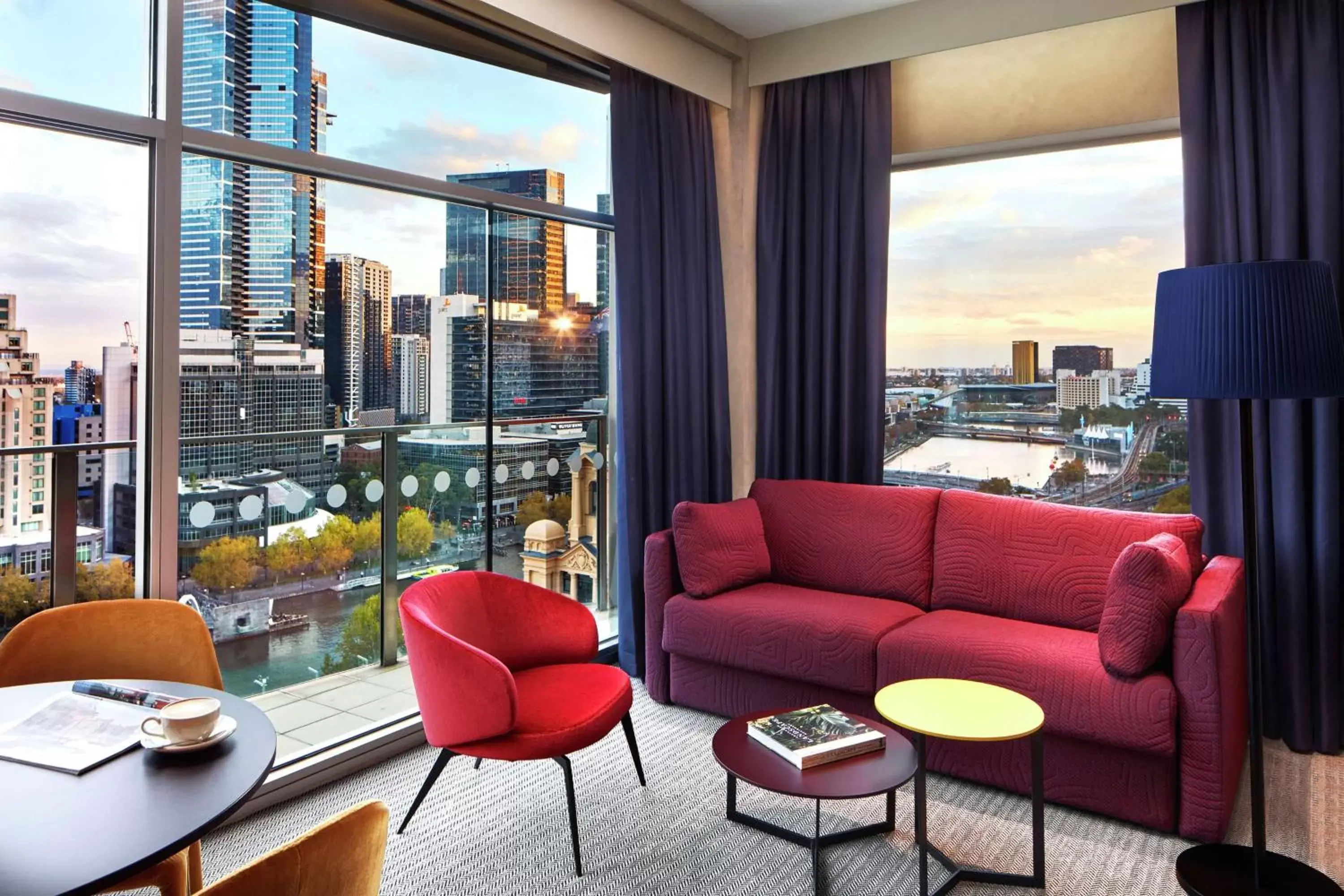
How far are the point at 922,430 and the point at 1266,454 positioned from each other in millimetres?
1383

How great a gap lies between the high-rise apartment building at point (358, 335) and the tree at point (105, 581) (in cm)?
83

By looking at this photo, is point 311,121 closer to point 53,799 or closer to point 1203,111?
point 53,799

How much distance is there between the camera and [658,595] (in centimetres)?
353

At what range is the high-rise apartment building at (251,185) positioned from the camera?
260 centimetres

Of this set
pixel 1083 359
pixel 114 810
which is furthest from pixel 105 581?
pixel 1083 359

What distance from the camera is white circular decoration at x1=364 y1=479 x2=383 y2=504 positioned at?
3.25 metres

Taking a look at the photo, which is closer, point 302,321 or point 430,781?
point 430,781

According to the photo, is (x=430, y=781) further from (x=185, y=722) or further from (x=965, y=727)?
(x=965, y=727)

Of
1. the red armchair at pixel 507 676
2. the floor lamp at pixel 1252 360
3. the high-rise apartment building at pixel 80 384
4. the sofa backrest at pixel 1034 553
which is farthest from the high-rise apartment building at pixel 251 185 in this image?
the floor lamp at pixel 1252 360

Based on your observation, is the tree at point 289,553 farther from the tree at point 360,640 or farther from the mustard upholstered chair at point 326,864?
the mustard upholstered chair at point 326,864

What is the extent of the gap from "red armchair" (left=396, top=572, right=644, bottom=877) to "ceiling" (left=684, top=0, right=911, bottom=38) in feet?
8.41

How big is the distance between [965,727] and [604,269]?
261cm

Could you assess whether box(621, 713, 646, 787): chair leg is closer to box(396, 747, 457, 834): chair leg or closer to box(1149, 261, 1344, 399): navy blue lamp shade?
box(396, 747, 457, 834): chair leg

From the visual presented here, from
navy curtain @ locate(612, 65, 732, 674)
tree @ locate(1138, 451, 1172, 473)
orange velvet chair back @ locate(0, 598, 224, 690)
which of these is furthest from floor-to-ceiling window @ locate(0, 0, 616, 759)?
tree @ locate(1138, 451, 1172, 473)
